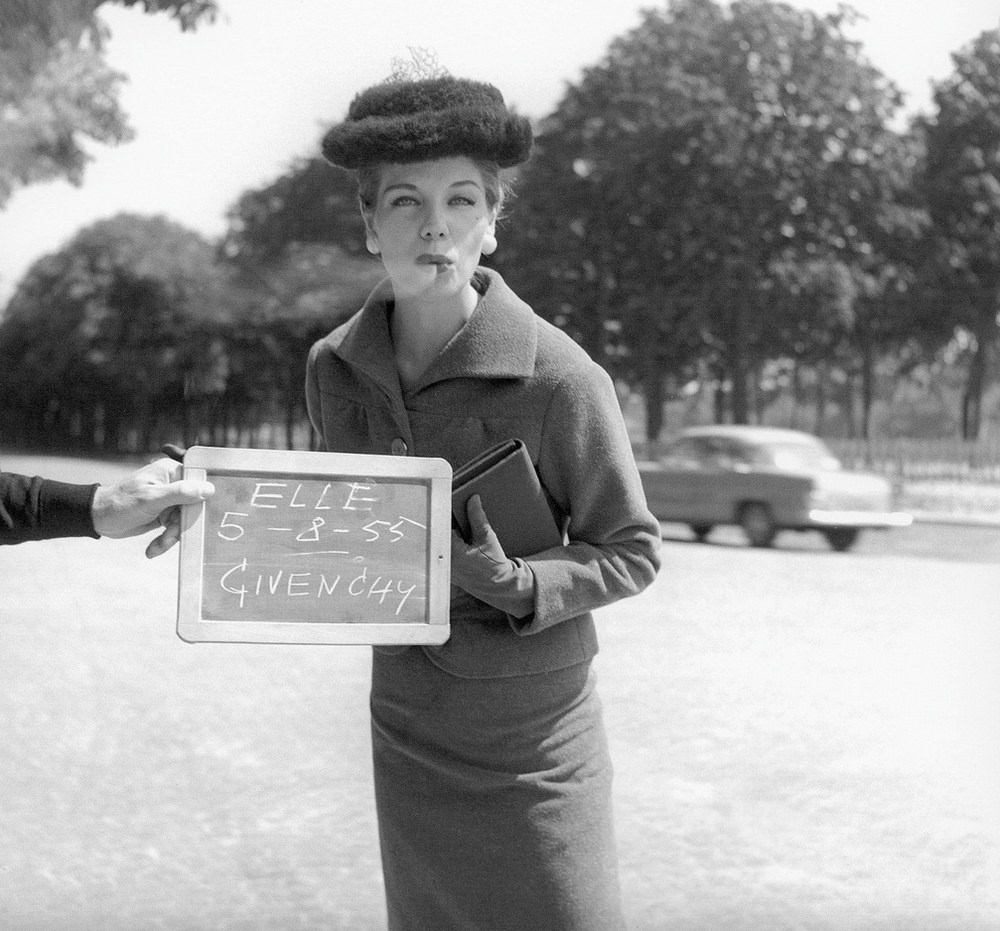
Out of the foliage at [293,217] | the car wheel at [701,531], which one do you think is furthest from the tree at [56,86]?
the car wheel at [701,531]

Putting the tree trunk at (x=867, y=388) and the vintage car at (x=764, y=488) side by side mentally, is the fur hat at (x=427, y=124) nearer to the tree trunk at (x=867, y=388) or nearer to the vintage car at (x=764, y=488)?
the vintage car at (x=764, y=488)

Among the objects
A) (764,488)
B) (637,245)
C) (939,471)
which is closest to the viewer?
(637,245)

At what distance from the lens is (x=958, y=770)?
4.95 m

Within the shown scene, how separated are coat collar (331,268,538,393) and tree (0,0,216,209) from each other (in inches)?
64.8

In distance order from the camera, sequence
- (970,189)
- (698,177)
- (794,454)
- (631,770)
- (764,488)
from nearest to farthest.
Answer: (631,770) → (698,177) → (970,189) → (794,454) → (764,488)

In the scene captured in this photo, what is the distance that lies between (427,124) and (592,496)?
1.58ft

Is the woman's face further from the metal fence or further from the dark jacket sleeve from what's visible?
the metal fence

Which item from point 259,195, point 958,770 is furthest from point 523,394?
point 958,770

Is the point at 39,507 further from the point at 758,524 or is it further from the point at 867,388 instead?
the point at 758,524

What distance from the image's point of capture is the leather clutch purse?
170 cm

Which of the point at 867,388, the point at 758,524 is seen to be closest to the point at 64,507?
the point at 867,388

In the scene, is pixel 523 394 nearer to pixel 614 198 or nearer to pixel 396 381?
pixel 396 381

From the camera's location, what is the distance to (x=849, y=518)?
11.0 m

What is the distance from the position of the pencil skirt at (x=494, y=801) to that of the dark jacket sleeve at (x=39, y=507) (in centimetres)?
43
